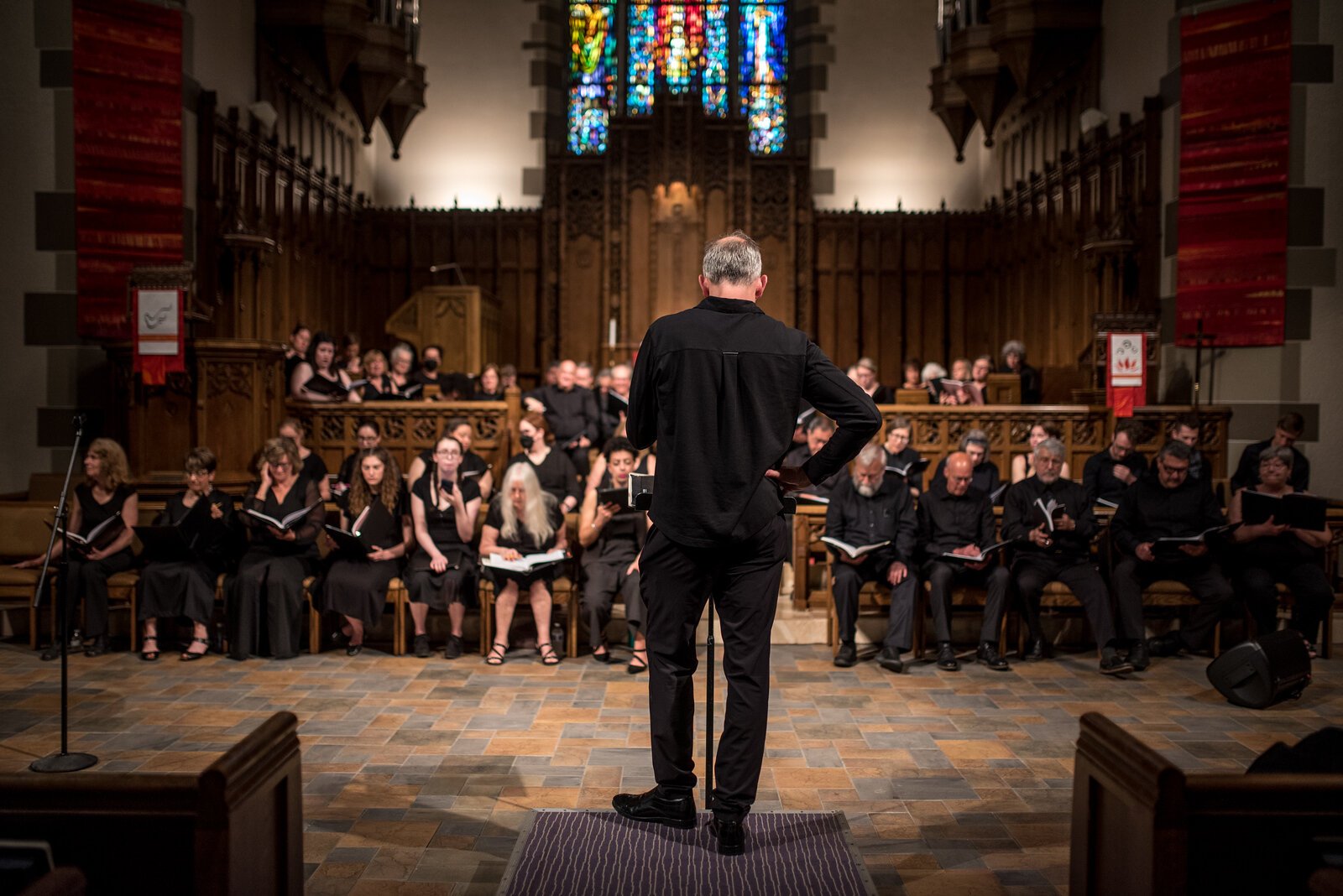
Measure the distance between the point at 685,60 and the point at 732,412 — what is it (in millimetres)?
13942

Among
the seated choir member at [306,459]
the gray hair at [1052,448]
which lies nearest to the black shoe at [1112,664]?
the gray hair at [1052,448]

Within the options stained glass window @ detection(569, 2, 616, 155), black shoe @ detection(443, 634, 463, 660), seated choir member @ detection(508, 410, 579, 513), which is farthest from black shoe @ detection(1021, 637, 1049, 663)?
stained glass window @ detection(569, 2, 616, 155)

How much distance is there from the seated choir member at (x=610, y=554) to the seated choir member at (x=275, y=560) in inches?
61.5

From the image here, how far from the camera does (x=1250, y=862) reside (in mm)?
2020

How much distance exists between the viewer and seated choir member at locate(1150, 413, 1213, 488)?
21.6ft

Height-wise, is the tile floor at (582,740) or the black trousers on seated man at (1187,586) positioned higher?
the black trousers on seated man at (1187,586)

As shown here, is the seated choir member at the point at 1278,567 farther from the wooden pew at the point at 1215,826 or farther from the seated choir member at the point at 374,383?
the seated choir member at the point at 374,383

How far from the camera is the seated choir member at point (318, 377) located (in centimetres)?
841

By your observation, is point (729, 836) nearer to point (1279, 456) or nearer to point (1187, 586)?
point (1187, 586)

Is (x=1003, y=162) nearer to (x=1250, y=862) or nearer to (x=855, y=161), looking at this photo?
(x=855, y=161)

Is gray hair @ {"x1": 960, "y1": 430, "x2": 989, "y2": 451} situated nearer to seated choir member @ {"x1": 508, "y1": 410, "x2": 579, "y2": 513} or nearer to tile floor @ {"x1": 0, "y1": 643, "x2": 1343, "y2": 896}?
tile floor @ {"x1": 0, "y1": 643, "x2": 1343, "y2": 896}

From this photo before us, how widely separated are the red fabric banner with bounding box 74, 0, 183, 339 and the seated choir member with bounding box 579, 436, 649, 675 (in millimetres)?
4596

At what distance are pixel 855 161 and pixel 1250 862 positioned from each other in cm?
1396

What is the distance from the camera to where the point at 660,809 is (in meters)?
3.20
